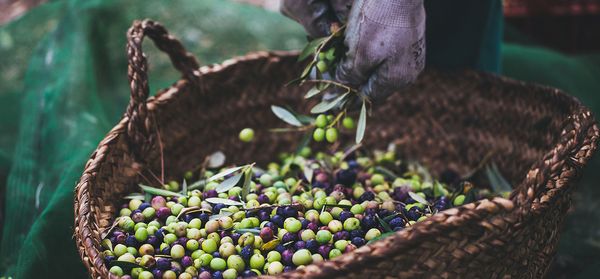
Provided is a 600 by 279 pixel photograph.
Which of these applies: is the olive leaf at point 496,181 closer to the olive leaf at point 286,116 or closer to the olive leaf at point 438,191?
the olive leaf at point 438,191

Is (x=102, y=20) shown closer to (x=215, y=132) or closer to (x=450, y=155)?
(x=215, y=132)

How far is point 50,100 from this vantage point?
210 centimetres

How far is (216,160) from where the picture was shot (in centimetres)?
188

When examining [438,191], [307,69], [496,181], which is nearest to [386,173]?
[438,191]

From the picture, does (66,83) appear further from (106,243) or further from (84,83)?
(106,243)

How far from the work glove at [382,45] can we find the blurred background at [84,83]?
847 mm

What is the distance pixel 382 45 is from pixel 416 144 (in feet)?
2.65

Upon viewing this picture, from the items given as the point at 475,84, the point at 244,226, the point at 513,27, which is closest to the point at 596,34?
the point at 513,27

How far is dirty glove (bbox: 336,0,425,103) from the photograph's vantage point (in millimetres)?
1372

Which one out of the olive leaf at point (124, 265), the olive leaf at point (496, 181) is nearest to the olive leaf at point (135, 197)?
the olive leaf at point (124, 265)

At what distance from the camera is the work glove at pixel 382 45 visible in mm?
1373

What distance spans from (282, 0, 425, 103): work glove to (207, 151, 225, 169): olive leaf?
1.74 feet

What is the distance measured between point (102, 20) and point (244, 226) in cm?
139

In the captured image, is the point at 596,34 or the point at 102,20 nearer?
the point at 102,20
